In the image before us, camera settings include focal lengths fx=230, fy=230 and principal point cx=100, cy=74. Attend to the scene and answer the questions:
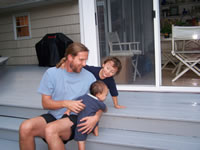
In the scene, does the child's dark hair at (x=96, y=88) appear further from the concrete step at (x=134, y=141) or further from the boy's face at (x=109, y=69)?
the concrete step at (x=134, y=141)

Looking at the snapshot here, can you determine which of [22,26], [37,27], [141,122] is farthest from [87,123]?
[22,26]

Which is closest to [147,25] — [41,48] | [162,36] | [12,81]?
[162,36]

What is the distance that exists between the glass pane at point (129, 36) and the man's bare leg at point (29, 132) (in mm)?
1816

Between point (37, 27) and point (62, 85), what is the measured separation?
18.7 feet

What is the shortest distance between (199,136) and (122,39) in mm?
1796

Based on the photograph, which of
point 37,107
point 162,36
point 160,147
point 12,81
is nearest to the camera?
point 160,147

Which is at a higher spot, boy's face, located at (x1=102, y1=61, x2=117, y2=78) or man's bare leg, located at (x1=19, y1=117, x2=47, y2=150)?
boy's face, located at (x1=102, y1=61, x2=117, y2=78)

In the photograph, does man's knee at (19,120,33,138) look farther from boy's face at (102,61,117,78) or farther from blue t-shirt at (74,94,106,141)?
boy's face at (102,61,117,78)

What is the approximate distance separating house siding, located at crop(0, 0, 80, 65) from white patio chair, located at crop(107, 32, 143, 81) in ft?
10.4

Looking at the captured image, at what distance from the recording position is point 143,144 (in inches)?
79.6

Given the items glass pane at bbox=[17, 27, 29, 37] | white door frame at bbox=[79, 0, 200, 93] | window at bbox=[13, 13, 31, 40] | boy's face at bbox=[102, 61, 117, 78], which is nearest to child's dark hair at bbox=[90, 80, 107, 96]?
boy's face at bbox=[102, 61, 117, 78]

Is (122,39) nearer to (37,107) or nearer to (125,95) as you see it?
(125,95)

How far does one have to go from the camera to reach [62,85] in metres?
2.04

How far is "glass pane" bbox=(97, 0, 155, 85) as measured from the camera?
3.21 meters
